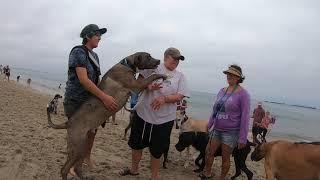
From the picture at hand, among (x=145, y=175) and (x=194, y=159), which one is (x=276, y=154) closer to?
(x=145, y=175)

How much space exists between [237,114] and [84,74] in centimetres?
244

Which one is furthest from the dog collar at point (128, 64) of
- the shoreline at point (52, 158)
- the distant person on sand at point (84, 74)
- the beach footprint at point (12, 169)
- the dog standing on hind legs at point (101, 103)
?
the beach footprint at point (12, 169)

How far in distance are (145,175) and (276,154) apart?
6.69 feet

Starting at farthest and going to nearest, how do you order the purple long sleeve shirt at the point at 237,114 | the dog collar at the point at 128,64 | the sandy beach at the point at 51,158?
the purple long sleeve shirt at the point at 237,114 < the sandy beach at the point at 51,158 < the dog collar at the point at 128,64

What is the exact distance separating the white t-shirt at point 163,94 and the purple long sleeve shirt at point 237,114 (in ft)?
2.86

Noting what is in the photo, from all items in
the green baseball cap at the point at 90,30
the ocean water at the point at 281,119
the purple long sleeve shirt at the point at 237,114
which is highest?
the green baseball cap at the point at 90,30

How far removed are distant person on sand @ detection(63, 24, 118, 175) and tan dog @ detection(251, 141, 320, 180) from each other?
2.19 meters

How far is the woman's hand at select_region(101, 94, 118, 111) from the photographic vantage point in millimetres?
5244

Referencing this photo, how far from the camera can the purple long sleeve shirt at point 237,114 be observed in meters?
6.25

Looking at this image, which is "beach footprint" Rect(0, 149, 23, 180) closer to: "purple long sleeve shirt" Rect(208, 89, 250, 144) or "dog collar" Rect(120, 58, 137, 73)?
"dog collar" Rect(120, 58, 137, 73)

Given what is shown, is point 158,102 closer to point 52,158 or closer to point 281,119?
point 52,158

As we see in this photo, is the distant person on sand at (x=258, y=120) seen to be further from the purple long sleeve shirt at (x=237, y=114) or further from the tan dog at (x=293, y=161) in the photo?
the tan dog at (x=293, y=161)

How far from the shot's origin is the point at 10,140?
7.77 meters

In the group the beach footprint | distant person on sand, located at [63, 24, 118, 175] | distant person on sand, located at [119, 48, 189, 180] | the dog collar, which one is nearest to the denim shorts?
distant person on sand, located at [119, 48, 189, 180]
